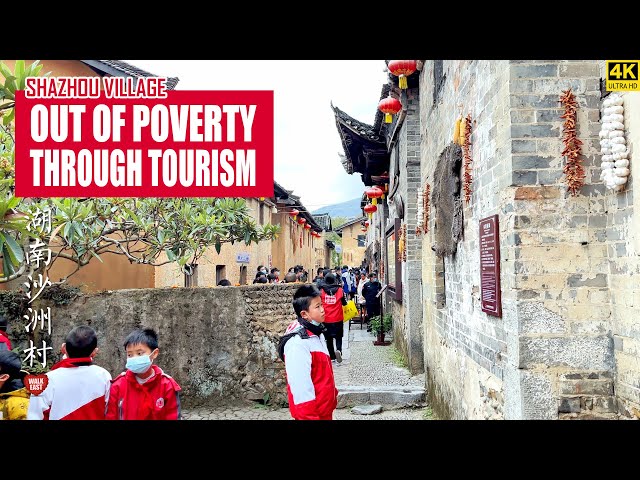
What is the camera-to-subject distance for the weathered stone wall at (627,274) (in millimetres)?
3197

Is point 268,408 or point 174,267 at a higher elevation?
point 174,267

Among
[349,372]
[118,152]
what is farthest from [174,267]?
[118,152]

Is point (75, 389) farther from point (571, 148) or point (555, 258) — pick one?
point (571, 148)

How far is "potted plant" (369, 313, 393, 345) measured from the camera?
11.7 meters

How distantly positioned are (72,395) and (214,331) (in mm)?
3643

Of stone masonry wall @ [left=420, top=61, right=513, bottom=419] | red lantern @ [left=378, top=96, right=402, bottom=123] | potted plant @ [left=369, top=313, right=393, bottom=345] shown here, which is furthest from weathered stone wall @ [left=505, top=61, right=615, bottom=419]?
potted plant @ [left=369, top=313, right=393, bottom=345]

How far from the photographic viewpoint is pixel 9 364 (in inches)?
124

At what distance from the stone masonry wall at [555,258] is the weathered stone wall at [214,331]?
3782 mm

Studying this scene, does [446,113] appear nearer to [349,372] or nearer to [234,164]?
[234,164]

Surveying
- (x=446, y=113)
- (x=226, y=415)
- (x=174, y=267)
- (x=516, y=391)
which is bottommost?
(x=226, y=415)

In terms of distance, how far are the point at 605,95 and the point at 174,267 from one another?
10.3 meters
